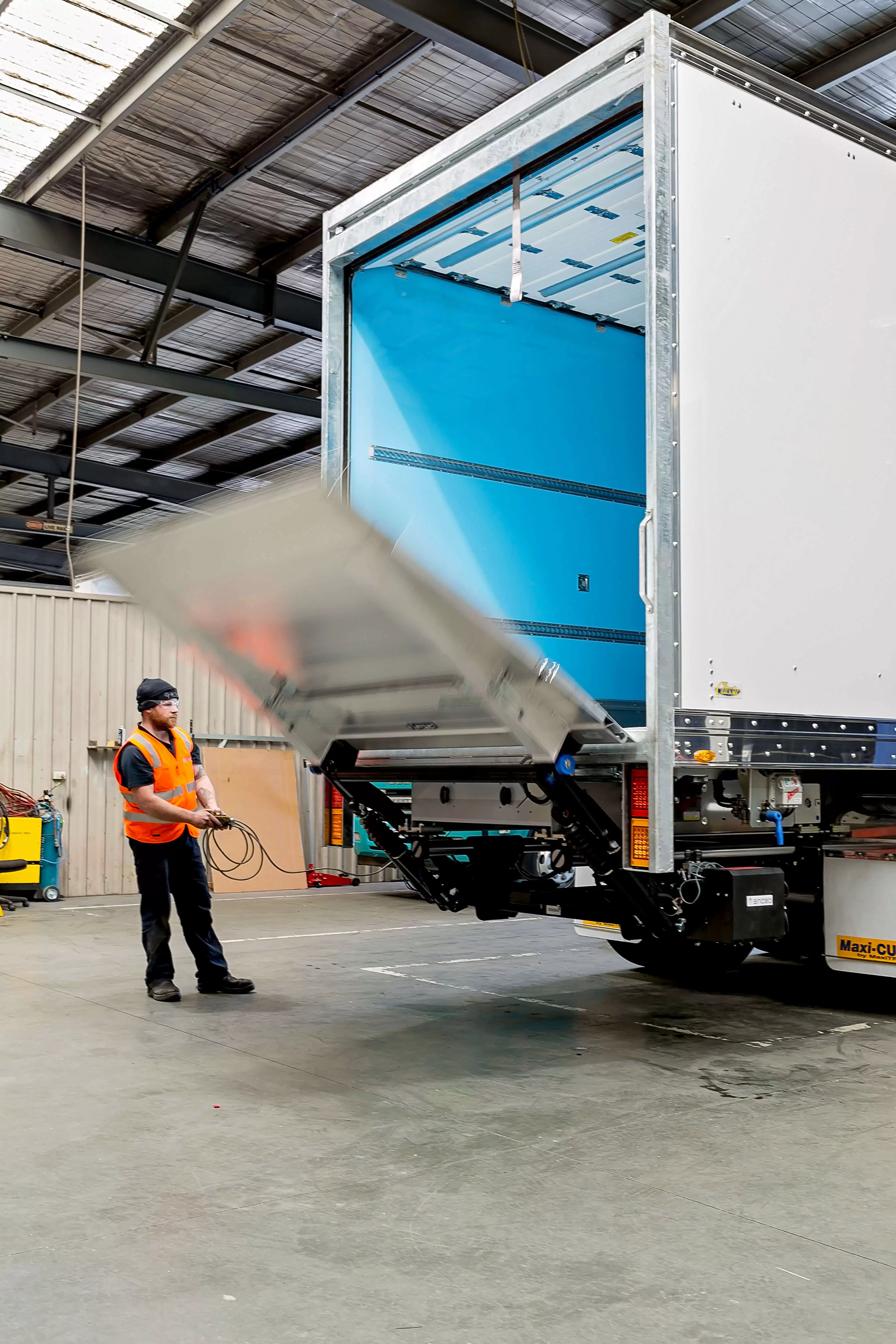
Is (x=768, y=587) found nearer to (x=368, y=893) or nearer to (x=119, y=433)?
(x=368, y=893)

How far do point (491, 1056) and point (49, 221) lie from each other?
7748 mm

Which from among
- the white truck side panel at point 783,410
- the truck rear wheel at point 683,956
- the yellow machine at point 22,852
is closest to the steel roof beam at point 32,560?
the yellow machine at point 22,852

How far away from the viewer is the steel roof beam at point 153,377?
38.0ft

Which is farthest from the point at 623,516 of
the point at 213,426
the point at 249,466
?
the point at 249,466

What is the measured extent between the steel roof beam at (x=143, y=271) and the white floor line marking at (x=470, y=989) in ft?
20.4

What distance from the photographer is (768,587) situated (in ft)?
15.6

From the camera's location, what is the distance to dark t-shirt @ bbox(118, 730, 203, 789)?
20.7 feet

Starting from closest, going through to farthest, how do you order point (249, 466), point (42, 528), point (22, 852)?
1. point (22, 852)
2. point (42, 528)
3. point (249, 466)

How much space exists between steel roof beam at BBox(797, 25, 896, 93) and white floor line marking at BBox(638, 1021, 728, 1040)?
19.8ft

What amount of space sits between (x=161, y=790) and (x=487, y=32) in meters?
4.93

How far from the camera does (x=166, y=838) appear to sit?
6.49 meters

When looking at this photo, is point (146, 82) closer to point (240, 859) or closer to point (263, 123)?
point (263, 123)

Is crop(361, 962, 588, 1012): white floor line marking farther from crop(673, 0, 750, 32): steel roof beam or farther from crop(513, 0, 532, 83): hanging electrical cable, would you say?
crop(673, 0, 750, 32): steel roof beam

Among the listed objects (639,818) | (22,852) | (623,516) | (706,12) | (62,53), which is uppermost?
(706,12)
